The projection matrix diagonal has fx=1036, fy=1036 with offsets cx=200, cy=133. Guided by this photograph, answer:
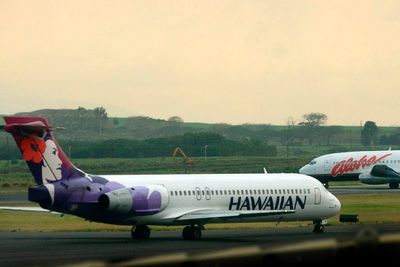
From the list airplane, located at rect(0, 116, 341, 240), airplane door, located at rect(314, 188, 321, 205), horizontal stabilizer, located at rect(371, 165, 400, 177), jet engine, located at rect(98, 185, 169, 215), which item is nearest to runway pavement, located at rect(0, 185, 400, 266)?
airplane, located at rect(0, 116, 341, 240)

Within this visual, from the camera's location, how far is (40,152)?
41188 millimetres

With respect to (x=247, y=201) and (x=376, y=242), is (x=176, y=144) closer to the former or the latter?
(x=247, y=201)

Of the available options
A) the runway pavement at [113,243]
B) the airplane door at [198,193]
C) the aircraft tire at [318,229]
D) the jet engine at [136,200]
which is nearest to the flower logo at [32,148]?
the jet engine at [136,200]

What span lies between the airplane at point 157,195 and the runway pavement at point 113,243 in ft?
3.04

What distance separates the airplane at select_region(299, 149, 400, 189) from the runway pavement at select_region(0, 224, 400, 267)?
5687 centimetres

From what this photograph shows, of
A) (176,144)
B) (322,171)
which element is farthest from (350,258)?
(176,144)

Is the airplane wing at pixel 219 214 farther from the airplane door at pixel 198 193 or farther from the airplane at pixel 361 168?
the airplane at pixel 361 168

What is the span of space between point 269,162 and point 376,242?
154730 mm

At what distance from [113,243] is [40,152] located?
4643 millimetres

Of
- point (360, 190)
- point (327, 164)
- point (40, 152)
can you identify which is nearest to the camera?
point (40, 152)

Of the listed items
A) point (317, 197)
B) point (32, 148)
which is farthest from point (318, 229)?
point (32, 148)

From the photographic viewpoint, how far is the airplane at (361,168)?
10931 cm

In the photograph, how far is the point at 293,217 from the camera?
155ft

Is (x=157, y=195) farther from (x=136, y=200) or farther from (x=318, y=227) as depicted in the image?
(x=318, y=227)
